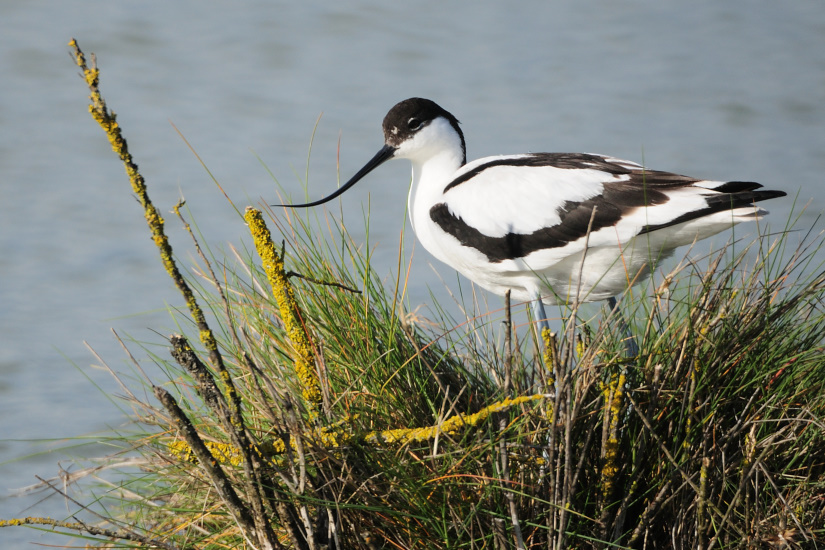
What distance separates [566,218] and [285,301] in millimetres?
1483

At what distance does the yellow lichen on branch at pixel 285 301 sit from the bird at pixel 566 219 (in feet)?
3.25

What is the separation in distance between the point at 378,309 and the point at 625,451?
0.93 m

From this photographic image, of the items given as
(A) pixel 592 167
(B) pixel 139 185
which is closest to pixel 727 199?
(A) pixel 592 167

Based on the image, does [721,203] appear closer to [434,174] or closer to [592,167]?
[592,167]

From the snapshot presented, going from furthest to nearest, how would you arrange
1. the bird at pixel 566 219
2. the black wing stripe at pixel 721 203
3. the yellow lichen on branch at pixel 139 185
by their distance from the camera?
the bird at pixel 566 219
the black wing stripe at pixel 721 203
the yellow lichen on branch at pixel 139 185

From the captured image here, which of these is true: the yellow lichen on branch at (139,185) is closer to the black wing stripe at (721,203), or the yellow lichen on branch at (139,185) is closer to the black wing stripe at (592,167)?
the black wing stripe at (721,203)

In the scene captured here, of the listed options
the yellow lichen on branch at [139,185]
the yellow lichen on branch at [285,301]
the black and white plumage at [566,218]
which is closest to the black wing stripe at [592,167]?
the black and white plumage at [566,218]

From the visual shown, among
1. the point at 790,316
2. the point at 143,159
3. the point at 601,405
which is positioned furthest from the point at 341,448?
the point at 143,159

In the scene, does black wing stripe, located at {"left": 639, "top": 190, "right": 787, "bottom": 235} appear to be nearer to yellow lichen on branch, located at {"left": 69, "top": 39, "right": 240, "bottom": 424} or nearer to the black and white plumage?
the black and white plumage

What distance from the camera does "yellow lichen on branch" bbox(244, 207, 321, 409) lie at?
7.08 feet

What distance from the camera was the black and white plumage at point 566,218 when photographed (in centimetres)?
321

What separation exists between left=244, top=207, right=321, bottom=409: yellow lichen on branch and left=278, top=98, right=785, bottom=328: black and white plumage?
110 centimetres

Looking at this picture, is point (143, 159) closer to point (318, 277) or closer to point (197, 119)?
point (197, 119)

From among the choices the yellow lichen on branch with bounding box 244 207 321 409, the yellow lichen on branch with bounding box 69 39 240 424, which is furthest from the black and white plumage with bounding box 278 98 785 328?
the yellow lichen on branch with bounding box 69 39 240 424
